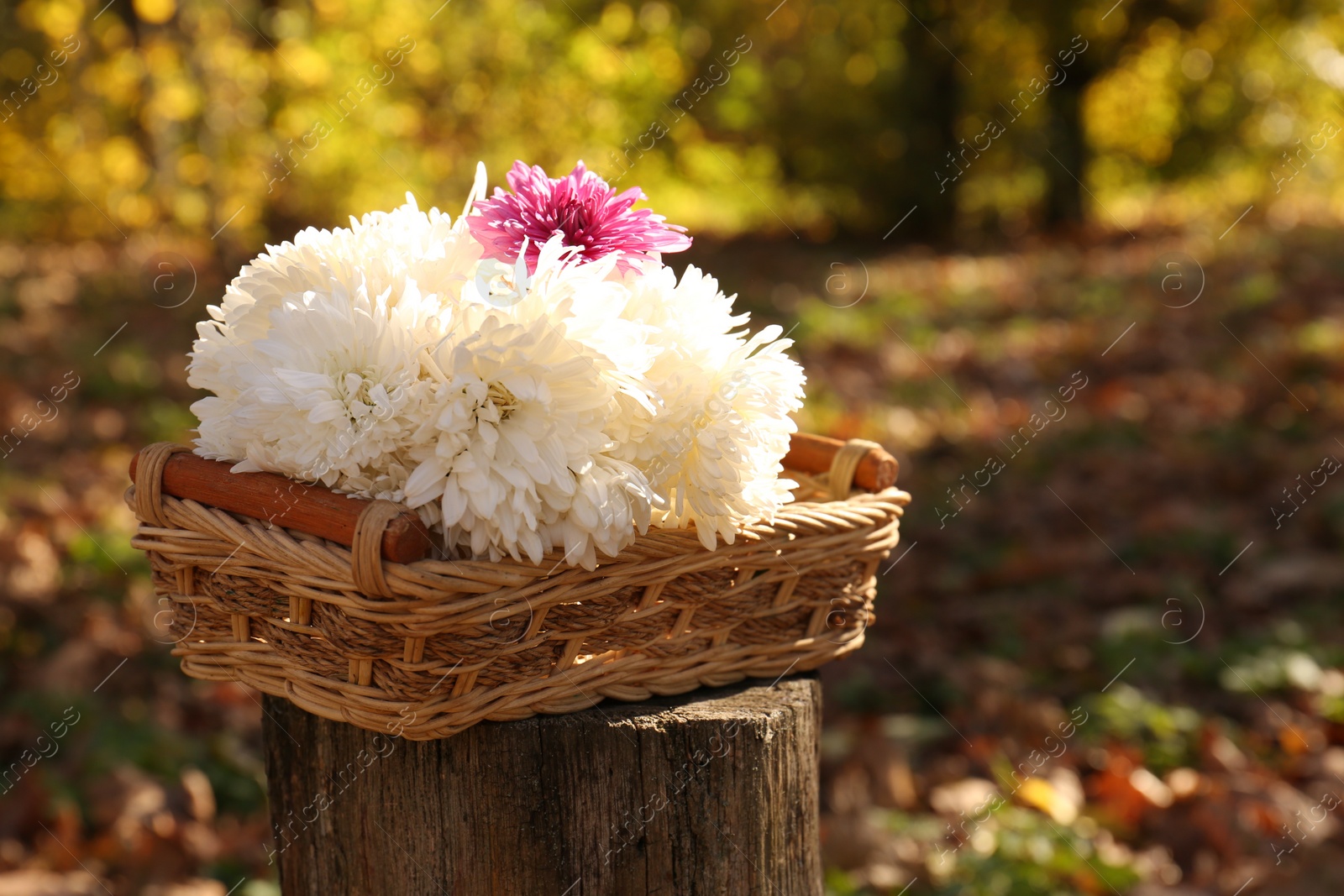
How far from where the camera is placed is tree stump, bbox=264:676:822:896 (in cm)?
153

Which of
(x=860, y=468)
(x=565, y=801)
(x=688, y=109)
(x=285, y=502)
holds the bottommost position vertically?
(x=565, y=801)

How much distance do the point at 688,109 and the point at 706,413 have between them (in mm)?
10757

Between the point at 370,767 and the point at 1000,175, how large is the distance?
11554 mm

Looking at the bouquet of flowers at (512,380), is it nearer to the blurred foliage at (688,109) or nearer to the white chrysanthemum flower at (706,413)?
the white chrysanthemum flower at (706,413)

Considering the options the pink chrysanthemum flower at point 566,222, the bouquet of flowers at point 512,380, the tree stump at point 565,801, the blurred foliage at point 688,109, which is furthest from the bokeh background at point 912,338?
the pink chrysanthemum flower at point 566,222

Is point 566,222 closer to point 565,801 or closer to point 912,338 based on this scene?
point 565,801

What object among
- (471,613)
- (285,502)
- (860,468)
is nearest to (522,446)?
(471,613)

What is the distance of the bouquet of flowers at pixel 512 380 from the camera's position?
1.37 meters

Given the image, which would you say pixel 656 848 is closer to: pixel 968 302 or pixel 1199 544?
pixel 1199 544

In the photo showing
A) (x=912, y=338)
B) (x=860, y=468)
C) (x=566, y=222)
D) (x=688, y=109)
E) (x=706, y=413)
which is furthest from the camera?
(x=688, y=109)

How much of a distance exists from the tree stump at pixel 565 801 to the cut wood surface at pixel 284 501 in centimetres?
31

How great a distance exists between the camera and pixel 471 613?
137 centimetres

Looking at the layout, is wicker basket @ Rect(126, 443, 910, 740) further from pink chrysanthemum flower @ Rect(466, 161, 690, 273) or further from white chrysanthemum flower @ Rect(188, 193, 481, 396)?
pink chrysanthemum flower @ Rect(466, 161, 690, 273)

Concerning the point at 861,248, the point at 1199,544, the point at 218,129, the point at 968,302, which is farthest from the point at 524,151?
the point at 1199,544
